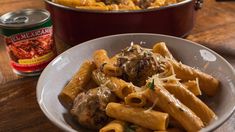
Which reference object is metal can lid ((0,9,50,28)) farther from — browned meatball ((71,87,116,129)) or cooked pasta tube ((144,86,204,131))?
cooked pasta tube ((144,86,204,131))

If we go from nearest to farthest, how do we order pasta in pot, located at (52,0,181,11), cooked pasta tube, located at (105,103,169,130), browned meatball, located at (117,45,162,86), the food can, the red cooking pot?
cooked pasta tube, located at (105,103,169,130)
browned meatball, located at (117,45,162,86)
the food can
the red cooking pot
pasta in pot, located at (52,0,181,11)

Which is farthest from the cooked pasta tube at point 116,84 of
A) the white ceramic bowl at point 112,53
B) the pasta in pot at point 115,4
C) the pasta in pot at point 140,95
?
the pasta in pot at point 115,4

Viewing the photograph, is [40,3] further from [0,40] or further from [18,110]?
[18,110]

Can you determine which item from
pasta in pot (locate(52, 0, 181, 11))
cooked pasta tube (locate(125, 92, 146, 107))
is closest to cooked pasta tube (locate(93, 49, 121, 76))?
cooked pasta tube (locate(125, 92, 146, 107))

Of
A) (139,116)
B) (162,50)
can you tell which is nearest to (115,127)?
(139,116)

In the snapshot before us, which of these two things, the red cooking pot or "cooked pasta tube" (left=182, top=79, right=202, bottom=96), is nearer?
"cooked pasta tube" (left=182, top=79, right=202, bottom=96)

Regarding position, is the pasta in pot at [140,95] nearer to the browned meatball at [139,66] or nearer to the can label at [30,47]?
the browned meatball at [139,66]
